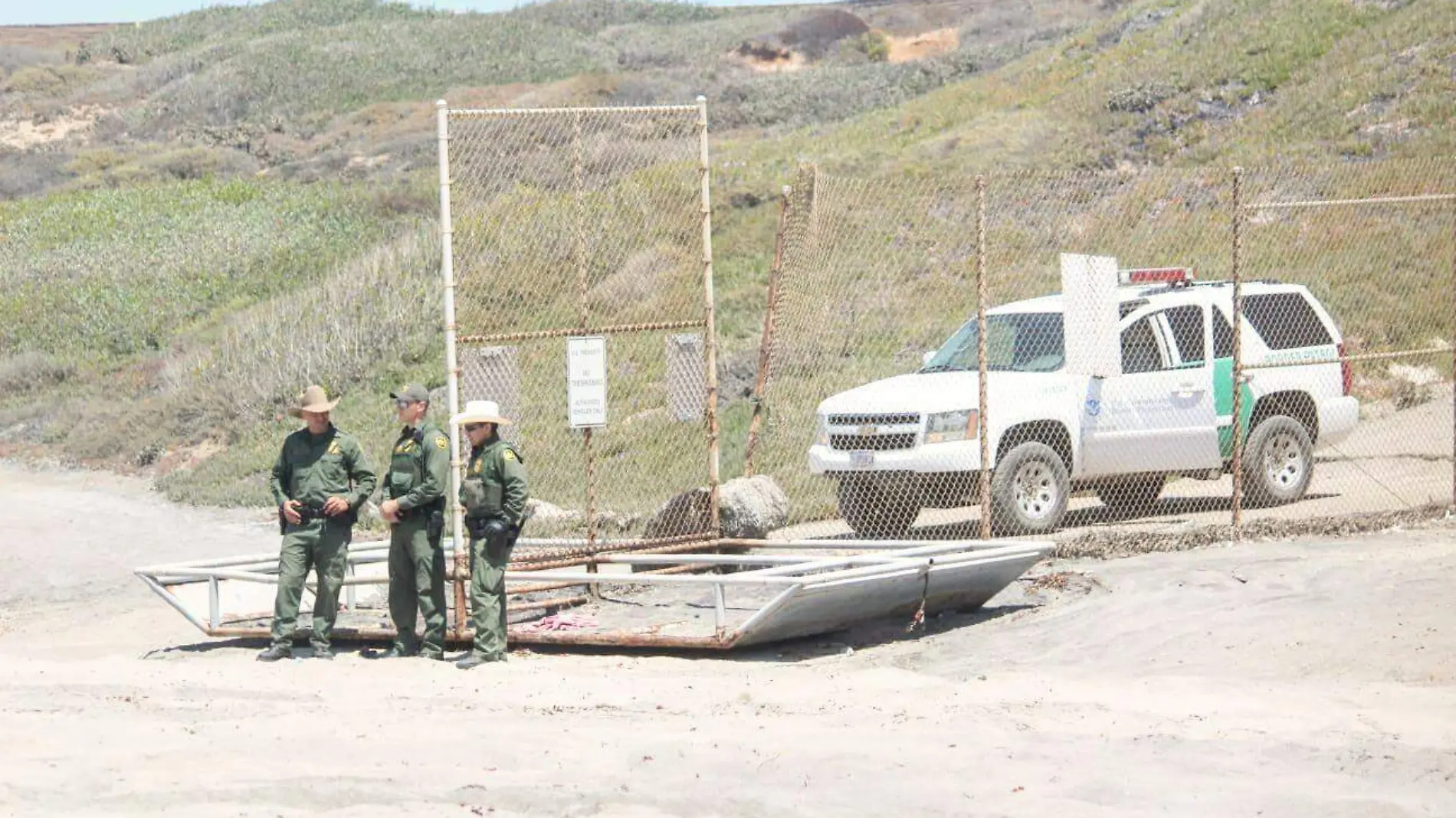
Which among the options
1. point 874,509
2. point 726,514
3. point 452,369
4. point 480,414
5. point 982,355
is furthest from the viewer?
point 874,509

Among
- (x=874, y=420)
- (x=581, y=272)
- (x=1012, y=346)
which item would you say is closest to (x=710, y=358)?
(x=581, y=272)

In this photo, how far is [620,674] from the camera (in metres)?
9.97

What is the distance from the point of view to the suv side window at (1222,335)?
46.7 ft

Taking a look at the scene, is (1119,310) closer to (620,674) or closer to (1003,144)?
(620,674)

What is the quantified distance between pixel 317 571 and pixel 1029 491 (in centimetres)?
551

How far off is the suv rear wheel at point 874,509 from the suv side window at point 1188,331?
8.41 feet

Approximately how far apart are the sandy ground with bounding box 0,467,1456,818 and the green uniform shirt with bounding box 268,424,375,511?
3.33 feet

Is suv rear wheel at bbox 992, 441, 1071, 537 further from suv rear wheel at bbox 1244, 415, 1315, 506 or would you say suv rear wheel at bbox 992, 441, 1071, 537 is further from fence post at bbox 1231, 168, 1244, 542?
suv rear wheel at bbox 1244, 415, 1315, 506

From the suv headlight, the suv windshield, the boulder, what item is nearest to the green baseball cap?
the boulder

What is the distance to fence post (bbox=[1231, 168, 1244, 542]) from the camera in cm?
1272

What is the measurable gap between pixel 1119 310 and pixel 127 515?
11.0 metres

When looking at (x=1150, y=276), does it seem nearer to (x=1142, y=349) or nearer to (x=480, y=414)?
(x=1142, y=349)

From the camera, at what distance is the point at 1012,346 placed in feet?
46.5

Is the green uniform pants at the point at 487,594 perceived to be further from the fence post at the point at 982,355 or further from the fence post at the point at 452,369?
the fence post at the point at 982,355
